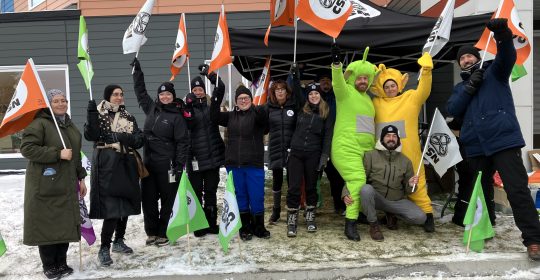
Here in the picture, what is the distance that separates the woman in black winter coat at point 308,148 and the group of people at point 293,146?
→ 0.5 inches

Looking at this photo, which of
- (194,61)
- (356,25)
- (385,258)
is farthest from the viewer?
(194,61)

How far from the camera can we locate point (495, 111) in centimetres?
394

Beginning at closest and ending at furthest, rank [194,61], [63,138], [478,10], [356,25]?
[63,138]
[356,25]
[478,10]
[194,61]

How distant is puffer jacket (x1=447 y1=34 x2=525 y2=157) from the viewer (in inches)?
152

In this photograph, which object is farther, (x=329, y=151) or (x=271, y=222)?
(x=271, y=222)

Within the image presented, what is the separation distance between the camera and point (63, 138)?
12.3 feet

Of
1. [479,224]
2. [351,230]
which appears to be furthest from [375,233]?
[479,224]

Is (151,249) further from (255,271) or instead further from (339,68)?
(339,68)

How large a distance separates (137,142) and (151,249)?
1.26 m

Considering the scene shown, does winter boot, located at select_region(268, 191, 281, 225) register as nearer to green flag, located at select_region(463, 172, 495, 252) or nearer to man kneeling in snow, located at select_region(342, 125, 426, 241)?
man kneeling in snow, located at select_region(342, 125, 426, 241)

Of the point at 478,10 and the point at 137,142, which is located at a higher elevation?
the point at 478,10

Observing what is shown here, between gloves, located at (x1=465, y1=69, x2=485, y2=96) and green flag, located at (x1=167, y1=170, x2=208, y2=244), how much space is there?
301 cm

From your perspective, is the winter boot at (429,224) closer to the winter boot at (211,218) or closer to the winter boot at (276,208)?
the winter boot at (276,208)

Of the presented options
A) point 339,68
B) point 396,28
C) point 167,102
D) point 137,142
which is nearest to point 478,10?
point 396,28
